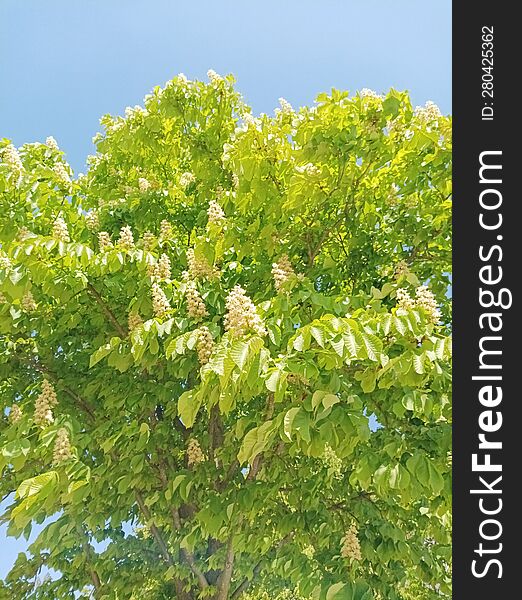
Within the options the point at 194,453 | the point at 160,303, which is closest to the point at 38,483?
the point at 160,303

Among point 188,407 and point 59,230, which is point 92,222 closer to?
point 59,230

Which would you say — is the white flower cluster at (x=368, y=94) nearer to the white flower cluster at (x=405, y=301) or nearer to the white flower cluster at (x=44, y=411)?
the white flower cluster at (x=405, y=301)

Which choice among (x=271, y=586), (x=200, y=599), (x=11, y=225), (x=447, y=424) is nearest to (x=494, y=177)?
(x=447, y=424)

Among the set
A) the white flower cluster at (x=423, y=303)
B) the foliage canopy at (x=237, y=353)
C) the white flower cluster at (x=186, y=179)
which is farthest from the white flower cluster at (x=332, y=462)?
the white flower cluster at (x=186, y=179)

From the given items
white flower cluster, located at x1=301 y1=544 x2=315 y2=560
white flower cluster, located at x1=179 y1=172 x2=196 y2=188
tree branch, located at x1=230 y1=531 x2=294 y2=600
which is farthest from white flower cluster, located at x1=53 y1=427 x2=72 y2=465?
white flower cluster, located at x1=179 y1=172 x2=196 y2=188

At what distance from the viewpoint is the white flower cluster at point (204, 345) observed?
3590 millimetres

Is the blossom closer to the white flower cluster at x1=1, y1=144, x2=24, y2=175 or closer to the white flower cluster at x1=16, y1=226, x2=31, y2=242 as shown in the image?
the white flower cluster at x1=16, y1=226, x2=31, y2=242

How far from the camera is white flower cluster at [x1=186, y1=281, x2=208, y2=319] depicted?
4020 millimetres

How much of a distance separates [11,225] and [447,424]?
3646mm

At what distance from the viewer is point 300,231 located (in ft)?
16.0

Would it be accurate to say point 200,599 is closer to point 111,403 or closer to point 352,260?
point 111,403

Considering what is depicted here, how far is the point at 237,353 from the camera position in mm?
2891

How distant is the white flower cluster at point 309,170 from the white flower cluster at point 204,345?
1399 mm

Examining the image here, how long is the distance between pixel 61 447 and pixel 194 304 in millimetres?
1187
